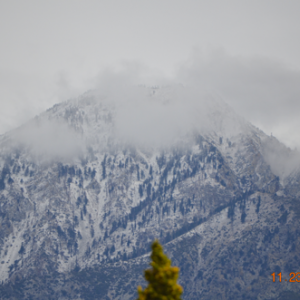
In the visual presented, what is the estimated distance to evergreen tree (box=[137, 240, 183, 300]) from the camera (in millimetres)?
79312

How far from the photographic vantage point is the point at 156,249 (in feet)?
263

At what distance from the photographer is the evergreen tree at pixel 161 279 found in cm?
7931

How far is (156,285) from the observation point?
80.8m

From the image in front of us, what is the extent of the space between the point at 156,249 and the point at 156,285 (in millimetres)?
5594

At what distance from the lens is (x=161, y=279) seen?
79688 millimetres
